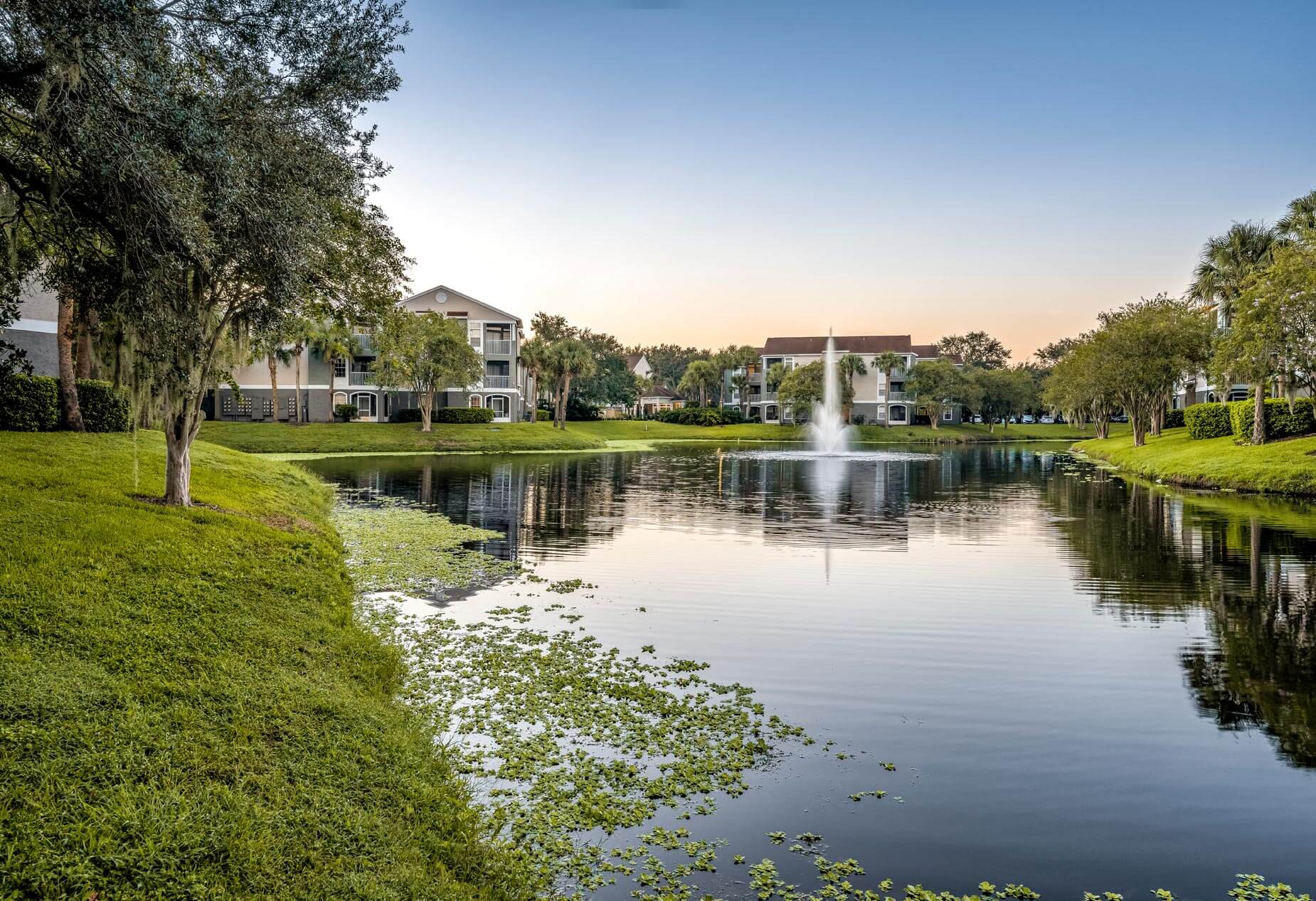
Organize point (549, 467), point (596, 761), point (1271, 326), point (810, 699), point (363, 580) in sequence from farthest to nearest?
point (549, 467) → point (1271, 326) → point (363, 580) → point (810, 699) → point (596, 761)

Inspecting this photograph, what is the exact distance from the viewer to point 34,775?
211 inches

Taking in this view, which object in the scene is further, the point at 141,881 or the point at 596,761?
the point at 596,761

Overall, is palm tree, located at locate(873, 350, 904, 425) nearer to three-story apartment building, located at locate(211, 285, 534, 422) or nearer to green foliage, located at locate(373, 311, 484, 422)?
three-story apartment building, located at locate(211, 285, 534, 422)

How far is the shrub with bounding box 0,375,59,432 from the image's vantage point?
72.9 ft

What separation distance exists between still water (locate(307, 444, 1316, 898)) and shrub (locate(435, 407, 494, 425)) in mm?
47345

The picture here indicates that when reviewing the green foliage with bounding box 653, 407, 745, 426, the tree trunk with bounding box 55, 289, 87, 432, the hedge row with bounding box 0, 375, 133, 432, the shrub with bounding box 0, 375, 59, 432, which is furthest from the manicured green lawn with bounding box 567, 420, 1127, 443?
the shrub with bounding box 0, 375, 59, 432

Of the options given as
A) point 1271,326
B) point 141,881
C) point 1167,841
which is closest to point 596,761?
point 141,881

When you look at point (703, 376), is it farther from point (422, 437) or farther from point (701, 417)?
point (422, 437)

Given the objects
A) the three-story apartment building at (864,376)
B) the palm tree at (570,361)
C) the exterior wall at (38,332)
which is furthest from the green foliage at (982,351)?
the exterior wall at (38,332)

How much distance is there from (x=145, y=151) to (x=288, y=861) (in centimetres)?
810

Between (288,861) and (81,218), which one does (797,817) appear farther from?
(81,218)

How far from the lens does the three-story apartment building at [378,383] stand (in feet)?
251

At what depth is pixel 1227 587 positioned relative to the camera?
16.8 m

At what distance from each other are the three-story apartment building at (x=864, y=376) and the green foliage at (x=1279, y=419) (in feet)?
209
